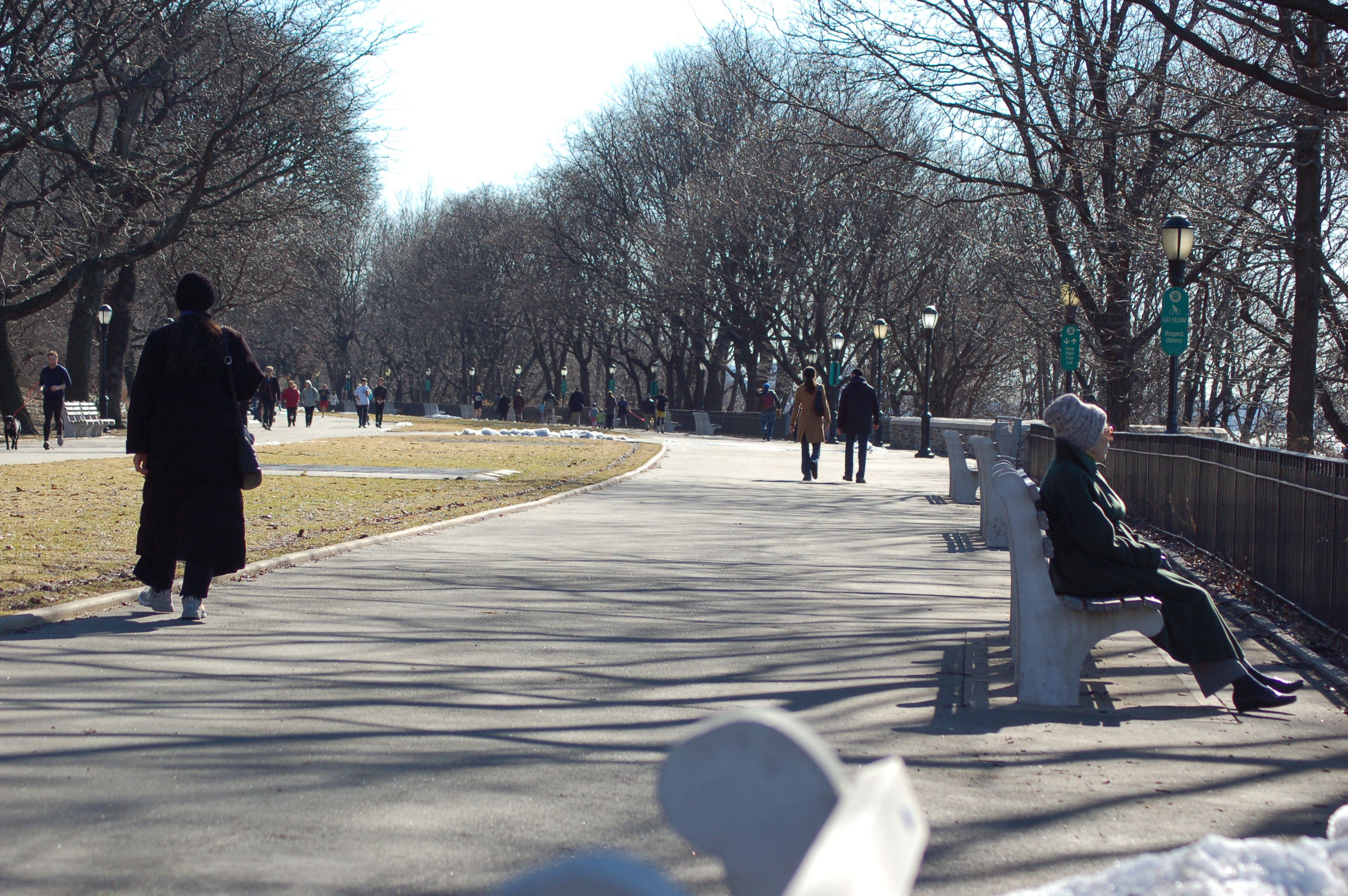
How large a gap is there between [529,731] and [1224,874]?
11.6 feet

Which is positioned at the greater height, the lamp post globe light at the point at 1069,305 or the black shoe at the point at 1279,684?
the lamp post globe light at the point at 1069,305

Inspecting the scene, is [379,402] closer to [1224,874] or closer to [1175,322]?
[1175,322]

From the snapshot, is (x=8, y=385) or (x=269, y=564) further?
(x=8, y=385)

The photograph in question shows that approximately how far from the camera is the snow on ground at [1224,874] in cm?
209

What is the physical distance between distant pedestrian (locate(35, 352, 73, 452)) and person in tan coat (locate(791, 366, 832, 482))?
15298mm

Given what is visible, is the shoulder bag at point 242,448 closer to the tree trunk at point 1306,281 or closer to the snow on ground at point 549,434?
the tree trunk at point 1306,281

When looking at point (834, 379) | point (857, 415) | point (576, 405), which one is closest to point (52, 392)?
point (857, 415)

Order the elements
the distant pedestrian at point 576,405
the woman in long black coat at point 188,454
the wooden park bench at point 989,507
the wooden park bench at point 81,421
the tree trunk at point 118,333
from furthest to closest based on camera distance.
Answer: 1. the distant pedestrian at point 576,405
2. the tree trunk at point 118,333
3. the wooden park bench at point 81,421
4. the wooden park bench at point 989,507
5. the woman in long black coat at point 188,454

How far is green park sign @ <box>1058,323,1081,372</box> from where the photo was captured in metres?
22.5

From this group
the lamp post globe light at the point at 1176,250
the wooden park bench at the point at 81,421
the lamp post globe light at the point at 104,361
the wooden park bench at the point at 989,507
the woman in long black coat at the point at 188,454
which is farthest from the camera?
the lamp post globe light at the point at 104,361

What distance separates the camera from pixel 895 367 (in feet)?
180

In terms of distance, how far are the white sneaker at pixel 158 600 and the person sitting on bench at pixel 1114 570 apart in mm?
5115

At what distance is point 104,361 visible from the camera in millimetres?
40062

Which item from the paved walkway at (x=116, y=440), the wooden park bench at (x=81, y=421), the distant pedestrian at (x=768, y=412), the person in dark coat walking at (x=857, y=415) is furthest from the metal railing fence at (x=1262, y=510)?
the distant pedestrian at (x=768, y=412)
